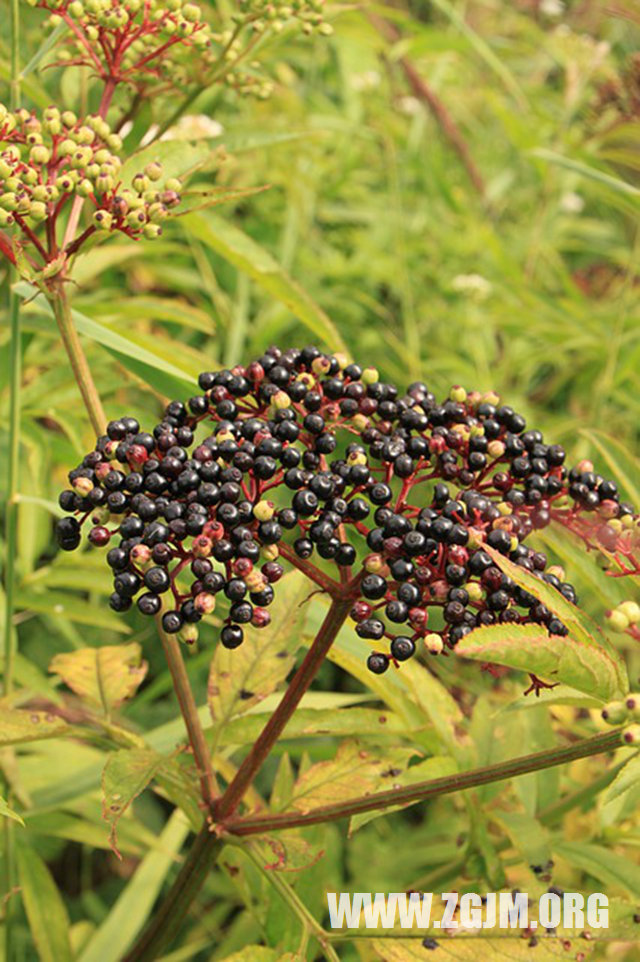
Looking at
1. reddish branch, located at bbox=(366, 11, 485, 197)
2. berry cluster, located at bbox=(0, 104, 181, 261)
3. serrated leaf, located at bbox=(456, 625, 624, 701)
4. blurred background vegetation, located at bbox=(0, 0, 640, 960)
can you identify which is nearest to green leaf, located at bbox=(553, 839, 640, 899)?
blurred background vegetation, located at bbox=(0, 0, 640, 960)

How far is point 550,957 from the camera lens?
1671mm

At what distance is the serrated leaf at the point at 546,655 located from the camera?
1279 mm

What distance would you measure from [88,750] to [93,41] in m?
1.92

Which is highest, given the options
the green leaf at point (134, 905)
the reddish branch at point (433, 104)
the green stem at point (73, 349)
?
the reddish branch at point (433, 104)

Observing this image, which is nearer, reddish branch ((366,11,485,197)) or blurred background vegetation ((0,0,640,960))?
blurred background vegetation ((0,0,640,960))

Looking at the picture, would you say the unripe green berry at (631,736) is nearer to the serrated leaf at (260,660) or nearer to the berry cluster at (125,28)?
the serrated leaf at (260,660)

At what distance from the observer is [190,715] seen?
1.83 m

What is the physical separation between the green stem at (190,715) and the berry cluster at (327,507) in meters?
0.19

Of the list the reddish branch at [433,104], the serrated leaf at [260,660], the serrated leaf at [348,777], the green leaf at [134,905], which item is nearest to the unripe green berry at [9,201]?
the serrated leaf at [260,660]

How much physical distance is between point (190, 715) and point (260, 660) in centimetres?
27

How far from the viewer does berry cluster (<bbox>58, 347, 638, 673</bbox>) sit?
154cm

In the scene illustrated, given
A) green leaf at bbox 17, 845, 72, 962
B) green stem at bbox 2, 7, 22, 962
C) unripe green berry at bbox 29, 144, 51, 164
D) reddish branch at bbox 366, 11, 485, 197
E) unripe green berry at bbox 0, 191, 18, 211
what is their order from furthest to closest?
reddish branch at bbox 366, 11, 485, 197
green leaf at bbox 17, 845, 72, 962
green stem at bbox 2, 7, 22, 962
unripe green berry at bbox 29, 144, 51, 164
unripe green berry at bbox 0, 191, 18, 211

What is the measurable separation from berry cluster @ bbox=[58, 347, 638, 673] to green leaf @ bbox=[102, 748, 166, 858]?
295 millimetres

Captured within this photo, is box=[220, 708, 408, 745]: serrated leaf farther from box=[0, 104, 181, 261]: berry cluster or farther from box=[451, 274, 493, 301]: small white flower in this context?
box=[451, 274, 493, 301]: small white flower
